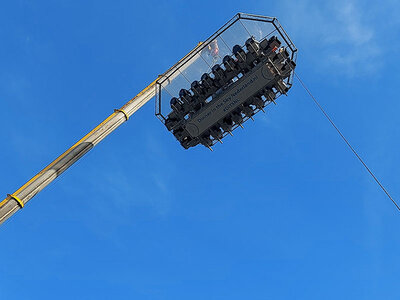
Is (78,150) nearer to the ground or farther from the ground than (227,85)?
nearer to the ground

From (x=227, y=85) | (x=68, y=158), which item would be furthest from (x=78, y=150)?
(x=227, y=85)

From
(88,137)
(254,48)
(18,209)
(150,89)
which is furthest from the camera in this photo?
(150,89)

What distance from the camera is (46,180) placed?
2403 centimetres

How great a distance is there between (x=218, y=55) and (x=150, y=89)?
7503 mm

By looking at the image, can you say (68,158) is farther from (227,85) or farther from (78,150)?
(227,85)

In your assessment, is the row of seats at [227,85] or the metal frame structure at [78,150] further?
the row of seats at [227,85]

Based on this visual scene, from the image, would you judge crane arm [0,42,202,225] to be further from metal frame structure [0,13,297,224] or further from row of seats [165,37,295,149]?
row of seats [165,37,295,149]

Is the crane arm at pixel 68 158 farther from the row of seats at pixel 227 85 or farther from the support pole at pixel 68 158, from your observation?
the row of seats at pixel 227 85

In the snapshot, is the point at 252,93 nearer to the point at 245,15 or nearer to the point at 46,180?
the point at 245,15

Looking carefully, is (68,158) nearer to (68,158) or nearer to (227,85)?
(68,158)

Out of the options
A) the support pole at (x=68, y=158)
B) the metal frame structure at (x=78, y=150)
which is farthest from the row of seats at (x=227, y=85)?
the support pole at (x=68, y=158)

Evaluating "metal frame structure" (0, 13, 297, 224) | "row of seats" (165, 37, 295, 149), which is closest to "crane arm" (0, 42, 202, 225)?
"metal frame structure" (0, 13, 297, 224)

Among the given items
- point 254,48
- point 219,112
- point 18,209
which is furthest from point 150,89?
point 18,209

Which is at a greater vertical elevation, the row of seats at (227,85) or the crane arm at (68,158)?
the row of seats at (227,85)
